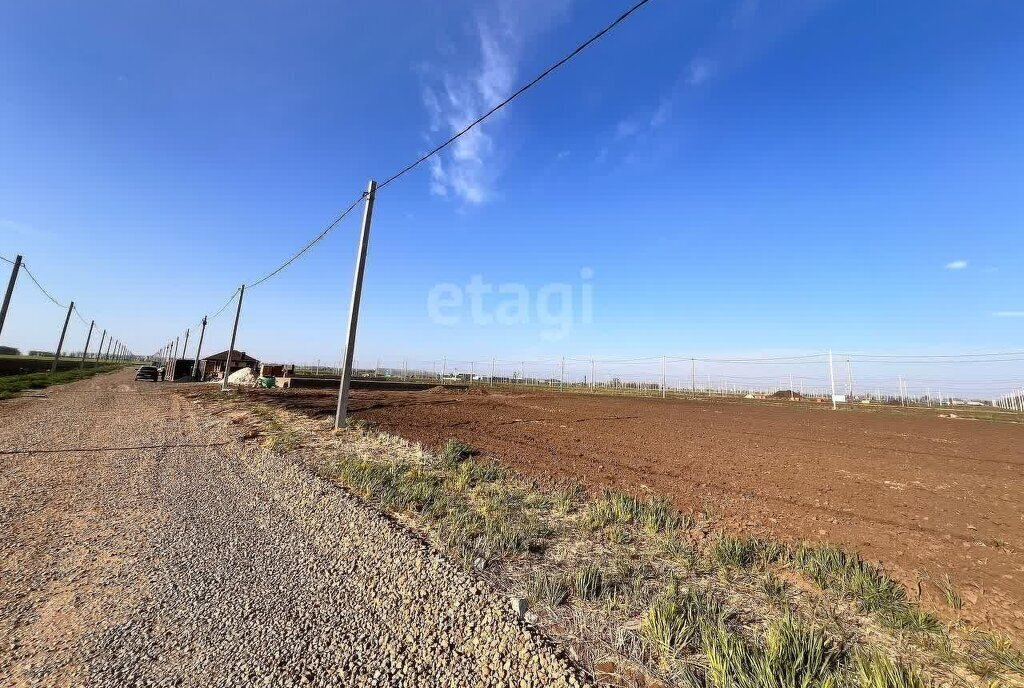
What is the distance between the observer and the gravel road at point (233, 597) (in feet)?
7.45

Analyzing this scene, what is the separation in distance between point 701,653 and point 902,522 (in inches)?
187

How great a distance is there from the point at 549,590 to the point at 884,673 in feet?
6.55

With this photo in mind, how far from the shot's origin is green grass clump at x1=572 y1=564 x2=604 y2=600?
311 centimetres

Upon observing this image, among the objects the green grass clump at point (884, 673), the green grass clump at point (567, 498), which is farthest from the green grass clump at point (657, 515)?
the green grass clump at point (884, 673)

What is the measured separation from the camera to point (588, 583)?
3207mm

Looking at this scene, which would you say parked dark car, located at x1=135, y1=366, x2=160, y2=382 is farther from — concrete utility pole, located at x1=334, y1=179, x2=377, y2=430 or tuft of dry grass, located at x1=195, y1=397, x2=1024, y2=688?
tuft of dry grass, located at x1=195, y1=397, x2=1024, y2=688

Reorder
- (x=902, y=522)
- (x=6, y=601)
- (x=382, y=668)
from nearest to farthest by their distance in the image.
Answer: (x=382, y=668) → (x=6, y=601) → (x=902, y=522)

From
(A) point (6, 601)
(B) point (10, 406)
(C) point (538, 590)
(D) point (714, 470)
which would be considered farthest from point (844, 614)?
(B) point (10, 406)

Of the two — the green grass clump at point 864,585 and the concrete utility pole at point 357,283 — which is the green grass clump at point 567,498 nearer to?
the green grass clump at point 864,585

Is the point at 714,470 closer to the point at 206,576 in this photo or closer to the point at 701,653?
the point at 701,653

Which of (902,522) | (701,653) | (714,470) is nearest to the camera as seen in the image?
(701,653)

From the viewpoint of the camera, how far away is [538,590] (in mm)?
3115

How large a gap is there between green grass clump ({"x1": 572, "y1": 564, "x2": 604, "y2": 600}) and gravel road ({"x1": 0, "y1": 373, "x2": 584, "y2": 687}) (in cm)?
63

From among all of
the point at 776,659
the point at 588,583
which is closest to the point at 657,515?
the point at 588,583
